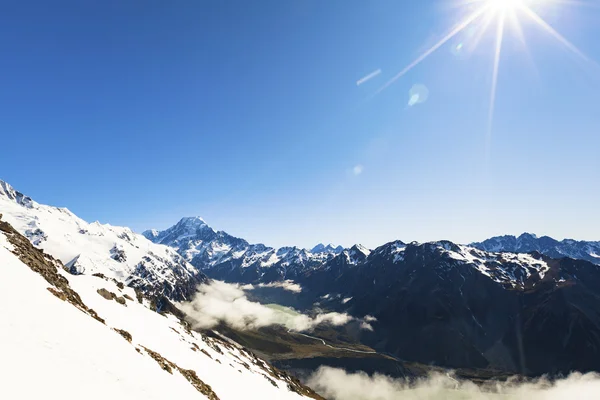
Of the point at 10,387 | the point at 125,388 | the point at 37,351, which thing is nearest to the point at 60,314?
the point at 37,351

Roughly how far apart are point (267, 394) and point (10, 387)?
4761 cm

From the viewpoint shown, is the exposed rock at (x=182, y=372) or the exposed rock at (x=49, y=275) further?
the exposed rock at (x=49, y=275)

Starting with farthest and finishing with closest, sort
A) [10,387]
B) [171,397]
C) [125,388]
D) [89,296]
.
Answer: [89,296] → [171,397] → [125,388] → [10,387]

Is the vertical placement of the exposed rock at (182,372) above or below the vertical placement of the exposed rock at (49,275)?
below

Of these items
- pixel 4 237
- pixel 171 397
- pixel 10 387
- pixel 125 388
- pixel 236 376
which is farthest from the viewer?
pixel 236 376

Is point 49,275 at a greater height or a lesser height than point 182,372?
greater

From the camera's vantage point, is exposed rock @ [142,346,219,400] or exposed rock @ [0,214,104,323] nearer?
exposed rock @ [142,346,219,400]

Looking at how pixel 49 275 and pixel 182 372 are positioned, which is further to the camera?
pixel 49 275

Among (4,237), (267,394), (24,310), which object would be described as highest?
(4,237)

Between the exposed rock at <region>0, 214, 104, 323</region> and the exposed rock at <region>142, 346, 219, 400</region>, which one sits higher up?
the exposed rock at <region>0, 214, 104, 323</region>

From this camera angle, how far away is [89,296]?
147 ft

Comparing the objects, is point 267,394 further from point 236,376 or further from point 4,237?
point 4,237

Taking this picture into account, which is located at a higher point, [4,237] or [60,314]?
[4,237]

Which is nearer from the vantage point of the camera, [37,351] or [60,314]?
[37,351]
